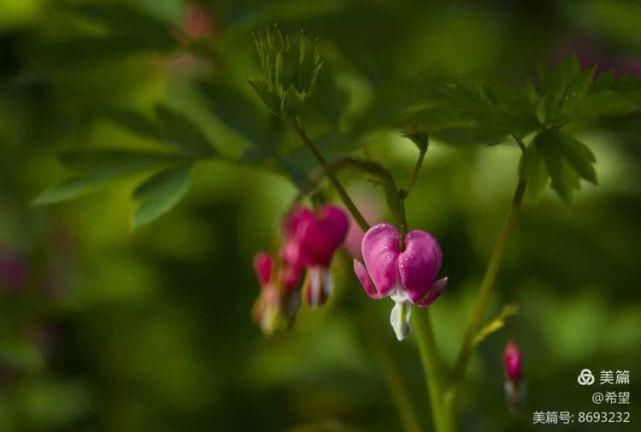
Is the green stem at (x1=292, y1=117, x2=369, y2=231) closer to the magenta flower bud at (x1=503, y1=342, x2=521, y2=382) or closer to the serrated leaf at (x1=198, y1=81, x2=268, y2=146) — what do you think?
the magenta flower bud at (x1=503, y1=342, x2=521, y2=382)

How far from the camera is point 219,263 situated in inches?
132

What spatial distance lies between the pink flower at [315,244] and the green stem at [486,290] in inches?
8.8

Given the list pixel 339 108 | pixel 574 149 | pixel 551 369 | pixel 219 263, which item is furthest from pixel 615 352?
pixel 219 263

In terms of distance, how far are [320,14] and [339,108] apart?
1.65 feet

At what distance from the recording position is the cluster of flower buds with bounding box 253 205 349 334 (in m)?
1.57

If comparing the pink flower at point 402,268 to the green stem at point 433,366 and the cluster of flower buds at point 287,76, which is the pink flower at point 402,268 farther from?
the cluster of flower buds at point 287,76

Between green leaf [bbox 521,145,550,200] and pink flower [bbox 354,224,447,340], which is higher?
green leaf [bbox 521,145,550,200]

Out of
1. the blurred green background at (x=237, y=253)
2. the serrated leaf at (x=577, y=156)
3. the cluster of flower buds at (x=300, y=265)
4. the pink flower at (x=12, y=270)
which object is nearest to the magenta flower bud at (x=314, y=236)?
the cluster of flower buds at (x=300, y=265)

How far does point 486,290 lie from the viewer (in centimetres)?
136

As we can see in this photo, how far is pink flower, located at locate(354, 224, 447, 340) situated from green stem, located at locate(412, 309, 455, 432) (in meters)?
0.03

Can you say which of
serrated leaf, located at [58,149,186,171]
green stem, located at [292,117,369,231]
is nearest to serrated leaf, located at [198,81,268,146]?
serrated leaf, located at [58,149,186,171]

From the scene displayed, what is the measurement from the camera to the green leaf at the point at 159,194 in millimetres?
1499

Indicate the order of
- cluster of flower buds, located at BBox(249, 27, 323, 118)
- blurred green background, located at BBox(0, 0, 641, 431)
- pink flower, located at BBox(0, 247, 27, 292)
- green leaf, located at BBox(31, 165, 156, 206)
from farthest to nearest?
pink flower, located at BBox(0, 247, 27, 292) < blurred green background, located at BBox(0, 0, 641, 431) < green leaf, located at BBox(31, 165, 156, 206) < cluster of flower buds, located at BBox(249, 27, 323, 118)

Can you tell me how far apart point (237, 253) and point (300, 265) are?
1771 millimetres
